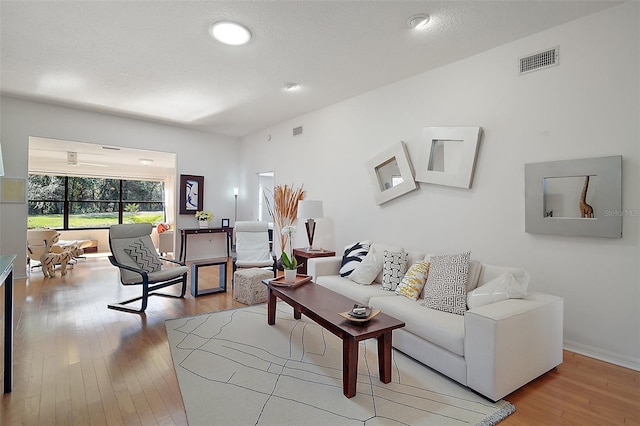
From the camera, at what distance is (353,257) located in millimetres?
3877

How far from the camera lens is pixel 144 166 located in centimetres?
952

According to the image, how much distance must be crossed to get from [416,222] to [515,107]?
1583mm

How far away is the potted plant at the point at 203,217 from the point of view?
7000 millimetres

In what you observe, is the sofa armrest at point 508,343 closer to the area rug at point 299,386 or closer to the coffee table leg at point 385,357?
the area rug at point 299,386

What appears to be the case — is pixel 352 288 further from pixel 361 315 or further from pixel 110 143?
pixel 110 143

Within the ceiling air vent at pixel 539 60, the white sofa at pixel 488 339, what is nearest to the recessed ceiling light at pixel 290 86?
the ceiling air vent at pixel 539 60

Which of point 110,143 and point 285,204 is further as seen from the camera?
point 285,204

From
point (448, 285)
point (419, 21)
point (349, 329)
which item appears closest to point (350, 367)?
point (349, 329)

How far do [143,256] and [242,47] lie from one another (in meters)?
2.86

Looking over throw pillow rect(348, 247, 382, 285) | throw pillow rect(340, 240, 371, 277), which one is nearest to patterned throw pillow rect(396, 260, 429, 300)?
throw pillow rect(348, 247, 382, 285)

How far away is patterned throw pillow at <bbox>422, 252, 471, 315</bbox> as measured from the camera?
2.60 meters

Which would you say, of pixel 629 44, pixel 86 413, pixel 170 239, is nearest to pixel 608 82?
pixel 629 44

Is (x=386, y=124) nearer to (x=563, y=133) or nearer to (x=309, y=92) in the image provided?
(x=309, y=92)

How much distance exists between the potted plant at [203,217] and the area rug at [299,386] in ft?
13.8
